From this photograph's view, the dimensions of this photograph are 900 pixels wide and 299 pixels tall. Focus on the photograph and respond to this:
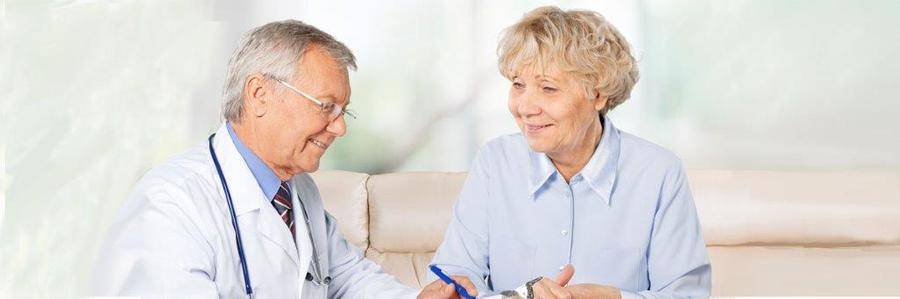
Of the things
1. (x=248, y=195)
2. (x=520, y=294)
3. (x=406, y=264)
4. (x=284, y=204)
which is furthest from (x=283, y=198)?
(x=406, y=264)

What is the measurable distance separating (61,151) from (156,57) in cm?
51

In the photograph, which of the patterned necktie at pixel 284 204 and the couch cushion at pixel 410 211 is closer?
the patterned necktie at pixel 284 204

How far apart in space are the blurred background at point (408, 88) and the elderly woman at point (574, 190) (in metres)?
1.74

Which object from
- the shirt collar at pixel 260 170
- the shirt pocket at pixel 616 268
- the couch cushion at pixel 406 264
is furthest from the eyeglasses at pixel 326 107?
the couch cushion at pixel 406 264

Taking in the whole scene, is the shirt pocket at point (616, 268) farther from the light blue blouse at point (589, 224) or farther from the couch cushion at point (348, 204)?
the couch cushion at point (348, 204)

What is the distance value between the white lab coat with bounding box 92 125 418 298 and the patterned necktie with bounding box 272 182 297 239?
0.05 ft

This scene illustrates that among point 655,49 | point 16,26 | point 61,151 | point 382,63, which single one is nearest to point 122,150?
point 61,151

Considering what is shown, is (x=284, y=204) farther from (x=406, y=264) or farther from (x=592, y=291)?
(x=406, y=264)

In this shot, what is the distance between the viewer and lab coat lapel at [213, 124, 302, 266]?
5.82 ft

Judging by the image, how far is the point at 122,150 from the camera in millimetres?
3971

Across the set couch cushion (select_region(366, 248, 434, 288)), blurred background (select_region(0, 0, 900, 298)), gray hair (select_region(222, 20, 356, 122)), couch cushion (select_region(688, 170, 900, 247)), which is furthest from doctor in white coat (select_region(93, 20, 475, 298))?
blurred background (select_region(0, 0, 900, 298))

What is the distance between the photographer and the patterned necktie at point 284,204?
187 cm

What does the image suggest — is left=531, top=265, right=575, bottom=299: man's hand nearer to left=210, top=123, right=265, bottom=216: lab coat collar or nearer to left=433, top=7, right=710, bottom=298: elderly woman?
left=433, top=7, right=710, bottom=298: elderly woman

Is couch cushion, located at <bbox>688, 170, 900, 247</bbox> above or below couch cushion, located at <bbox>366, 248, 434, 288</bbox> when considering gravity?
above
